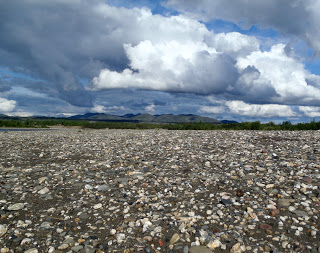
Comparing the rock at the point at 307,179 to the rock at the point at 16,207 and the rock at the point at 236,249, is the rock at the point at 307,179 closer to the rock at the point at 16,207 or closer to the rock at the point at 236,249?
the rock at the point at 236,249

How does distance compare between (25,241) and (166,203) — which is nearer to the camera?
(25,241)

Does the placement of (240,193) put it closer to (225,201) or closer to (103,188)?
(225,201)

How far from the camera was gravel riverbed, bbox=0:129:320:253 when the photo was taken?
20.1 feet

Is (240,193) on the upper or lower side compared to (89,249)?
upper

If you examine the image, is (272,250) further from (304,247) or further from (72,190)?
(72,190)

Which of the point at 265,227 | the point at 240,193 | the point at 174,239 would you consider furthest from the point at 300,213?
the point at 174,239

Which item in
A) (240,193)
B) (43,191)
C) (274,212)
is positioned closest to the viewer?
(274,212)

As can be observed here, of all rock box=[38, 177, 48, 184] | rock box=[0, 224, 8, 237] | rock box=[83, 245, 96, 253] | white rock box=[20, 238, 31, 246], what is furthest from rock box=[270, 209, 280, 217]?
rock box=[38, 177, 48, 184]

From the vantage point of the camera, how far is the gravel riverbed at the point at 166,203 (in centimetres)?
612

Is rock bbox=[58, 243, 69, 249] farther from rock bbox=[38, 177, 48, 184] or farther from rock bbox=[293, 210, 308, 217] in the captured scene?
rock bbox=[293, 210, 308, 217]

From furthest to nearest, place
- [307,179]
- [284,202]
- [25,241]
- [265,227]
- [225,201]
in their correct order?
[307,179]
[225,201]
[284,202]
[265,227]
[25,241]

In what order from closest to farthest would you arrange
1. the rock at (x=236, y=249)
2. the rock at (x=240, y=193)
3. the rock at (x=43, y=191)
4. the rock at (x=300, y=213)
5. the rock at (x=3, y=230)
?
the rock at (x=236, y=249) → the rock at (x=3, y=230) → the rock at (x=300, y=213) → the rock at (x=240, y=193) → the rock at (x=43, y=191)

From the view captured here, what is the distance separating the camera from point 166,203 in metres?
8.12

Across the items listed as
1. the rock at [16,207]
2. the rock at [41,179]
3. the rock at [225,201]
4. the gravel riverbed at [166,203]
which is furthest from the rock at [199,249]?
the rock at [41,179]
